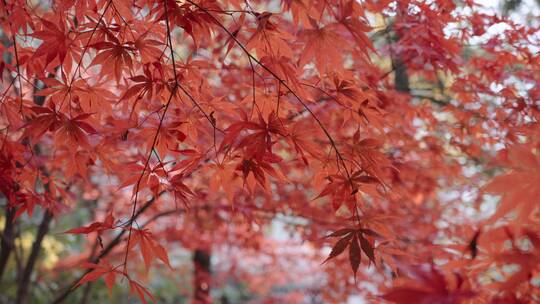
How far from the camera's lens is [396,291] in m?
0.67

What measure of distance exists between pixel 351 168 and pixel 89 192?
2.83 m

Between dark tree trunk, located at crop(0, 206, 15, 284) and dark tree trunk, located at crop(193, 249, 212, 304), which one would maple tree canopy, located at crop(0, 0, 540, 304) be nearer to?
dark tree trunk, located at crop(0, 206, 15, 284)

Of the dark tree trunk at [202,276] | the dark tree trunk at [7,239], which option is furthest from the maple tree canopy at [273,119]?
the dark tree trunk at [202,276]

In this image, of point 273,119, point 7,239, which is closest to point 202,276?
point 7,239

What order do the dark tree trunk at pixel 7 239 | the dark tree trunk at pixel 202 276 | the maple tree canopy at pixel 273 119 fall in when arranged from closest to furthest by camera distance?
the maple tree canopy at pixel 273 119
the dark tree trunk at pixel 7 239
the dark tree trunk at pixel 202 276

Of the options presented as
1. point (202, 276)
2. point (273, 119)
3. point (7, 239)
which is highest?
point (202, 276)

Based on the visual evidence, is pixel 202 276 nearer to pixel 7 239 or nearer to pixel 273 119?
pixel 7 239

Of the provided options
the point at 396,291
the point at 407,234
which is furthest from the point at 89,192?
the point at 396,291

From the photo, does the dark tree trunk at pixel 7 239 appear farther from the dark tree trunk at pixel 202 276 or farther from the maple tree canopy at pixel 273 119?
the dark tree trunk at pixel 202 276

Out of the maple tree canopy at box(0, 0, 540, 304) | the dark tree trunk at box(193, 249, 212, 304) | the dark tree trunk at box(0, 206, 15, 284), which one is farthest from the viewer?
the dark tree trunk at box(193, 249, 212, 304)

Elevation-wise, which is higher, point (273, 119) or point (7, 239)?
point (7, 239)

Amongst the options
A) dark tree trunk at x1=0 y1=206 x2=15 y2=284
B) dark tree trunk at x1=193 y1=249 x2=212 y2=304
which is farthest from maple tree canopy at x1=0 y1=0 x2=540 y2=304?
dark tree trunk at x1=193 y1=249 x2=212 y2=304

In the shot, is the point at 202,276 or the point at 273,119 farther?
the point at 202,276

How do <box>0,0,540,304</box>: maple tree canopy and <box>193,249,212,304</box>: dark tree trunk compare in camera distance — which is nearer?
<box>0,0,540,304</box>: maple tree canopy
